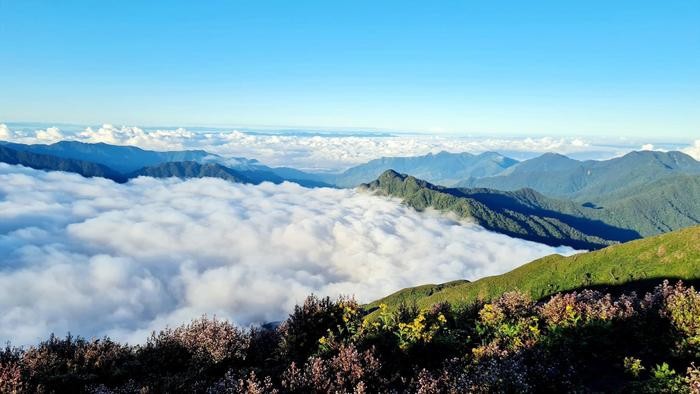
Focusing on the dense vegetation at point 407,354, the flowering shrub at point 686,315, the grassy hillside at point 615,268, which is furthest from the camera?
the grassy hillside at point 615,268

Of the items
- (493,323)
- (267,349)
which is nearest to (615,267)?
(493,323)

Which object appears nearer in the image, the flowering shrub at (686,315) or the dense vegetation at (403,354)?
the dense vegetation at (403,354)

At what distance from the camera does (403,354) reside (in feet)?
61.9

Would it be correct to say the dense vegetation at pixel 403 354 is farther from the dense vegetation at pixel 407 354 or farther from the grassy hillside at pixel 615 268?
the grassy hillside at pixel 615 268

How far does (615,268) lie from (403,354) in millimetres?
79743

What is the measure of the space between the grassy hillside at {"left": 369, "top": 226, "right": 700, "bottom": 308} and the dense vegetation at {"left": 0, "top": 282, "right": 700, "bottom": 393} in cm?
4476

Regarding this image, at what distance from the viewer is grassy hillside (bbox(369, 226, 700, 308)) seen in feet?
236

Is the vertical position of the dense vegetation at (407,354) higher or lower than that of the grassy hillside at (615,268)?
higher

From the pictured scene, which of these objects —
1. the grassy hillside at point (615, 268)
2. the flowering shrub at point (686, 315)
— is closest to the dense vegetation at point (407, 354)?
the flowering shrub at point (686, 315)

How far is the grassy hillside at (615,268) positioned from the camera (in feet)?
236

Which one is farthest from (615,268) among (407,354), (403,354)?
(403,354)

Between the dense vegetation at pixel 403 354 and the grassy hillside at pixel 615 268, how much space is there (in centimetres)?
4476

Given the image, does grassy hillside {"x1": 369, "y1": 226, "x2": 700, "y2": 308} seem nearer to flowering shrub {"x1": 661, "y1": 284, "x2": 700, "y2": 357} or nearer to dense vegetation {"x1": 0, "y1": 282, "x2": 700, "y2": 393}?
dense vegetation {"x1": 0, "y1": 282, "x2": 700, "y2": 393}

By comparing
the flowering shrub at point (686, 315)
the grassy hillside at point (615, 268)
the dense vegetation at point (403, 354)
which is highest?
the flowering shrub at point (686, 315)
